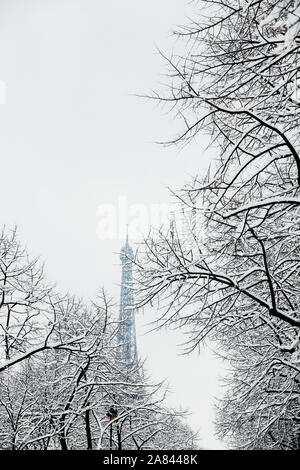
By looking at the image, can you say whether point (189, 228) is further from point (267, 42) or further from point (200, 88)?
point (267, 42)

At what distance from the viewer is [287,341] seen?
617 centimetres

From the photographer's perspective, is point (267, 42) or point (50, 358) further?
point (50, 358)

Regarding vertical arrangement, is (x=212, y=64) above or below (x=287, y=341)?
above

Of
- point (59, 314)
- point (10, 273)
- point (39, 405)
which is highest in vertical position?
point (10, 273)

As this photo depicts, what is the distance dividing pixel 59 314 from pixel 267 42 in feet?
25.8

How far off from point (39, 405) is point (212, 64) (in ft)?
31.3

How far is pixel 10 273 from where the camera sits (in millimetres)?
8734
